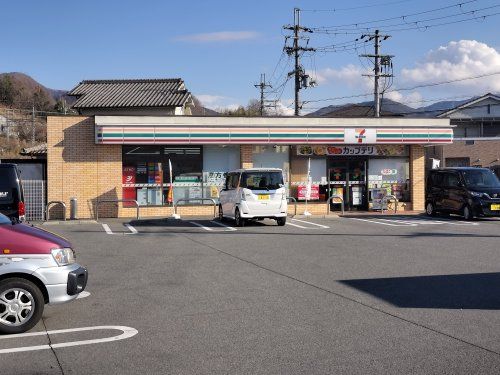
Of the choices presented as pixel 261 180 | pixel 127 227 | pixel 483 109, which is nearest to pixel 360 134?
pixel 261 180

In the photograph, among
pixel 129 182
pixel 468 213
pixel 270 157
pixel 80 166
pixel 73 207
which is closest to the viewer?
pixel 468 213

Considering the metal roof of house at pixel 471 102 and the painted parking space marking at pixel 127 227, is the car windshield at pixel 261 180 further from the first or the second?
the metal roof of house at pixel 471 102

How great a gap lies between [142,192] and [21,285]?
17.8 meters

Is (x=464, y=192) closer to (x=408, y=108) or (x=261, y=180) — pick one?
(x=261, y=180)

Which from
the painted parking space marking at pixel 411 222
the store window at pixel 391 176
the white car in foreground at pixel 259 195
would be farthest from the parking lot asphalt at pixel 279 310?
the store window at pixel 391 176

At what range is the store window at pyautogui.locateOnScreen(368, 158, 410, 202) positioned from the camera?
86.1 feet

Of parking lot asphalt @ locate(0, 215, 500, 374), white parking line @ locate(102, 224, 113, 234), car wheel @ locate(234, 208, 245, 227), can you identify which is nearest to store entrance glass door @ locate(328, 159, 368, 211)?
car wheel @ locate(234, 208, 245, 227)

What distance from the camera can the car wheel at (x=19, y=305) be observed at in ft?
21.1

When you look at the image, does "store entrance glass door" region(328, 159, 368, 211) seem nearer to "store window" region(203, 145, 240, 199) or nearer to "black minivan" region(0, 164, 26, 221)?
"store window" region(203, 145, 240, 199)

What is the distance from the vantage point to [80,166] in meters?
23.6

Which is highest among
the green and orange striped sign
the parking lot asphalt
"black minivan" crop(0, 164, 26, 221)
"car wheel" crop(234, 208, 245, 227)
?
the green and orange striped sign

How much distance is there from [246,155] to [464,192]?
8835 millimetres

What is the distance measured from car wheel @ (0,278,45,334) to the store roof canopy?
17.0 meters

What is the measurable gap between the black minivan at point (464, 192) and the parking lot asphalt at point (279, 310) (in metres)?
6.74
